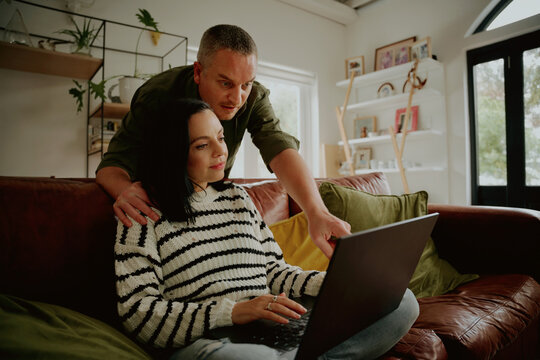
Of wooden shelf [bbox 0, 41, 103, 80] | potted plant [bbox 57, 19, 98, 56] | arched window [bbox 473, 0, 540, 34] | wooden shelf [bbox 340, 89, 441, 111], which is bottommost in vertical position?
wooden shelf [bbox 340, 89, 441, 111]

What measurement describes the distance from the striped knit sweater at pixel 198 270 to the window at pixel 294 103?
10.1 ft

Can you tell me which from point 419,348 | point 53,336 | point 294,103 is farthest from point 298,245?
point 294,103

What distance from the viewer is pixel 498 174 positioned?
350 cm

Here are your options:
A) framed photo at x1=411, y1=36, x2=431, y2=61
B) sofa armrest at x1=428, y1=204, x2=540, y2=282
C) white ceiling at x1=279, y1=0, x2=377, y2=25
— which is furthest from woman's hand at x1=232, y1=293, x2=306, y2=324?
white ceiling at x1=279, y1=0, x2=377, y2=25

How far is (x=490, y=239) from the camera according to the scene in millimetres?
1693

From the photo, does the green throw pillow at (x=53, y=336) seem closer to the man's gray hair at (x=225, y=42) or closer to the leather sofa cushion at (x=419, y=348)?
the leather sofa cushion at (x=419, y=348)

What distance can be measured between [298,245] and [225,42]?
84cm

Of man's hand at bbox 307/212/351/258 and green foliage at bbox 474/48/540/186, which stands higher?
green foliage at bbox 474/48/540/186

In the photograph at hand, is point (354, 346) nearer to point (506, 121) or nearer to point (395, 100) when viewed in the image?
point (506, 121)

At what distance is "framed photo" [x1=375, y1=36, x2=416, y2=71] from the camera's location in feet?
13.1

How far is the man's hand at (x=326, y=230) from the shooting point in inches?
39.8

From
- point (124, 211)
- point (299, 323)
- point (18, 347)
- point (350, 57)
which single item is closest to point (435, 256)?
point (299, 323)

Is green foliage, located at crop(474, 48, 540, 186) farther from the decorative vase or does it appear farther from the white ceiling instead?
the decorative vase

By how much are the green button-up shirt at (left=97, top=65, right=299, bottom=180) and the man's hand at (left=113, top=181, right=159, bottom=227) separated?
30 cm
